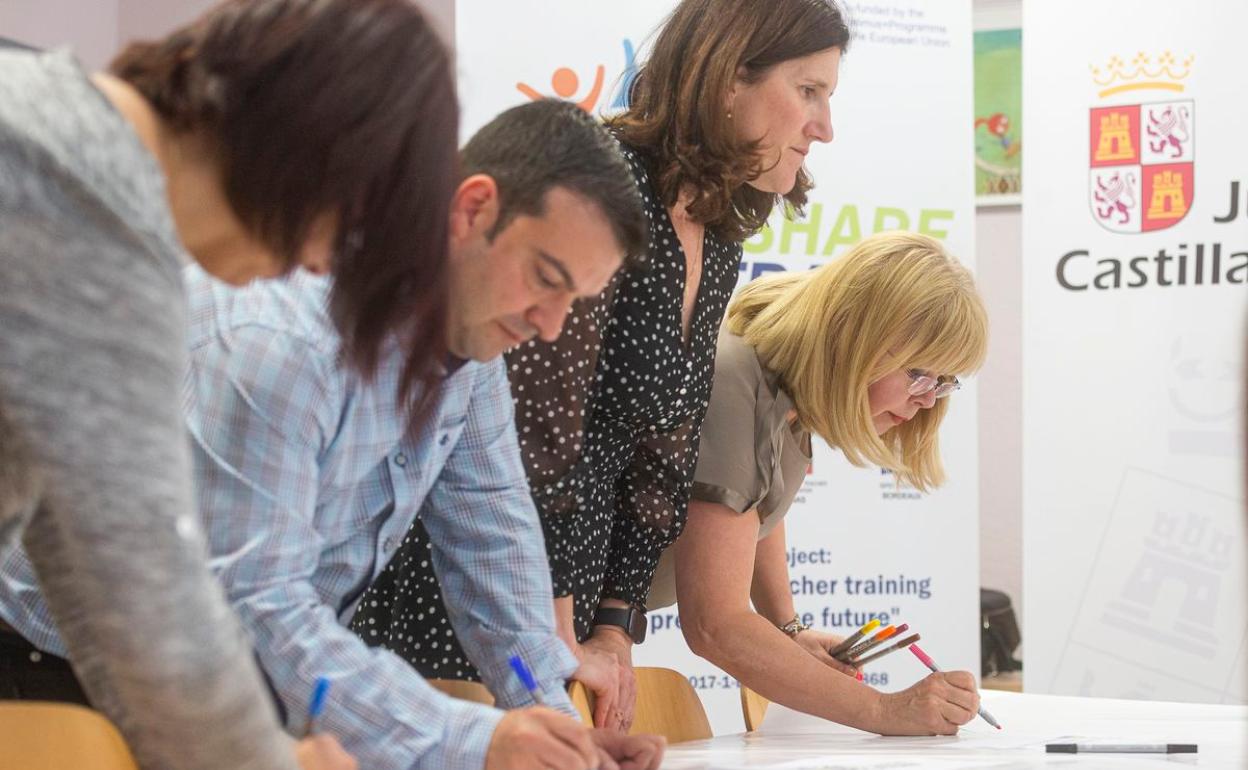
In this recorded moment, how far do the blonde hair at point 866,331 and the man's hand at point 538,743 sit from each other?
1.08 metres

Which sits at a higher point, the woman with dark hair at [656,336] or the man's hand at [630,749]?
the woman with dark hair at [656,336]

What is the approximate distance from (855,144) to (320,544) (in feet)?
9.46

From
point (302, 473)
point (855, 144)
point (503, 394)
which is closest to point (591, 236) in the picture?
point (503, 394)

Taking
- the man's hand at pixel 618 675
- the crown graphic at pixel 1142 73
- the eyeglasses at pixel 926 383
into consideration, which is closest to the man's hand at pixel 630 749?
the man's hand at pixel 618 675

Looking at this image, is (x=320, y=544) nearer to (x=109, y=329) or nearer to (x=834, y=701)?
(x=109, y=329)

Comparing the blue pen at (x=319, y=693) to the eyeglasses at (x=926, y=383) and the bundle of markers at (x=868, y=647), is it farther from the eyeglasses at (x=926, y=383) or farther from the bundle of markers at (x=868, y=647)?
the eyeglasses at (x=926, y=383)

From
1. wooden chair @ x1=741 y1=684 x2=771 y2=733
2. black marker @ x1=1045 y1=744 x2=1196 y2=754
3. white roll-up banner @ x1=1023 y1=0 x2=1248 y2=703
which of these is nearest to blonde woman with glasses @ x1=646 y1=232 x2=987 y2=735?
wooden chair @ x1=741 y1=684 x2=771 y2=733

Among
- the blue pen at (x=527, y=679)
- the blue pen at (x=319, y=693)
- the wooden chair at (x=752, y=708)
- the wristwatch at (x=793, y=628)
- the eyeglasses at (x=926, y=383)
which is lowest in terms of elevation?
the wooden chair at (x=752, y=708)

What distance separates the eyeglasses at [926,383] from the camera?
7.70 feet

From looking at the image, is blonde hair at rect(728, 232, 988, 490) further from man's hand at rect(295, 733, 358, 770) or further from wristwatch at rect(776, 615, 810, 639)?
man's hand at rect(295, 733, 358, 770)

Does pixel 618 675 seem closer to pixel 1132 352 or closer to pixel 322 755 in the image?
pixel 322 755

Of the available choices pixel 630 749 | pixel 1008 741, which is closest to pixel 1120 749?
pixel 1008 741

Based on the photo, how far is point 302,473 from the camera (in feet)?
4.15

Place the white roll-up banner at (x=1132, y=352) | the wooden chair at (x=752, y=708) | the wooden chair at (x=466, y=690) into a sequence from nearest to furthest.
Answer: the wooden chair at (x=466, y=690)
the wooden chair at (x=752, y=708)
the white roll-up banner at (x=1132, y=352)
